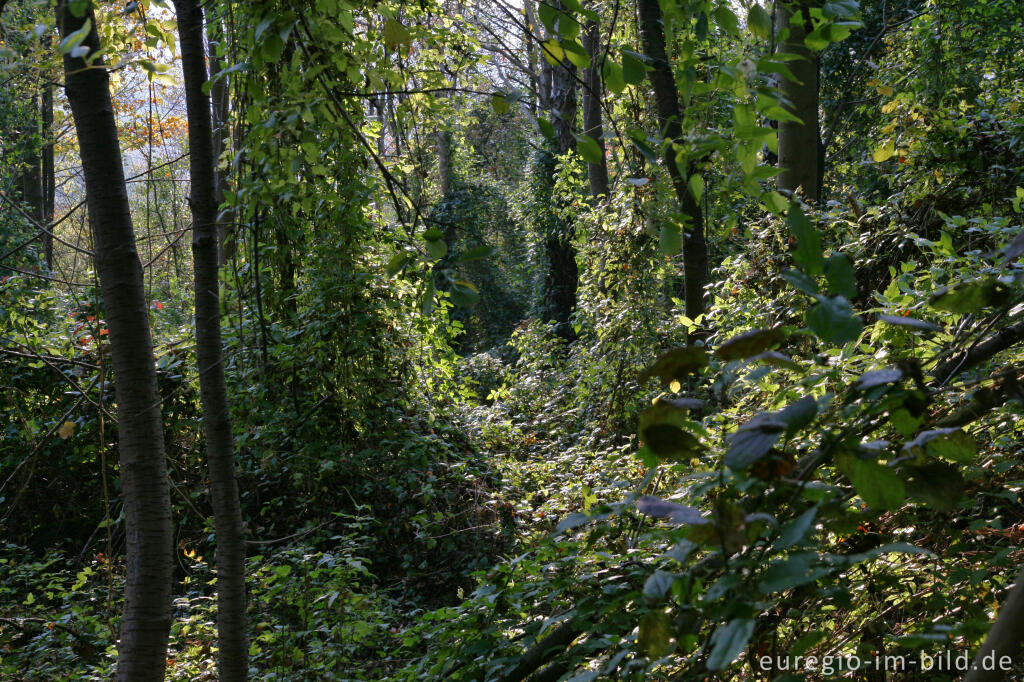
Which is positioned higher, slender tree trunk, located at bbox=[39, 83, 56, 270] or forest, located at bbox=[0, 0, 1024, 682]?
slender tree trunk, located at bbox=[39, 83, 56, 270]

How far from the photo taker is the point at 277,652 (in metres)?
3.15

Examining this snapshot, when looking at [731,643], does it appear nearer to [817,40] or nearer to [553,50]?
[553,50]

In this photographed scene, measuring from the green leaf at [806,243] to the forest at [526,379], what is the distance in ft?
0.04

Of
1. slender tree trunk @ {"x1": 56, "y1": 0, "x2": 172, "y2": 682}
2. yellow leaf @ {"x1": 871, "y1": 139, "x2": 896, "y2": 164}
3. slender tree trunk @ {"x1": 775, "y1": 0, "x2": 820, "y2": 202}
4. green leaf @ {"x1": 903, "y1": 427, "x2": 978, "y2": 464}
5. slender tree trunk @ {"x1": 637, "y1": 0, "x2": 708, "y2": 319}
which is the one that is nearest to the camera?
green leaf @ {"x1": 903, "y1": 427, "x2": 978, "y2": 464}

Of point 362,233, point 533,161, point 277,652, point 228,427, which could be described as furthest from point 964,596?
point 533,161

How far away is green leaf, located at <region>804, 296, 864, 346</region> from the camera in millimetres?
947

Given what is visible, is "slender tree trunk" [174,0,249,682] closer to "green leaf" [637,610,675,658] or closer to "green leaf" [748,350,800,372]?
"green leaf" [637,610,675,658]

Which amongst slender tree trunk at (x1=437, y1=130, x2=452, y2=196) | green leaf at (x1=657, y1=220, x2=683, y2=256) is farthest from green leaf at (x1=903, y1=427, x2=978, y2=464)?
slender tree trunk at (x1=437, y1=130, x2=452, y2=196)

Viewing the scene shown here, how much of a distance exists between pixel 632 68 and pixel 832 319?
29.4 inches

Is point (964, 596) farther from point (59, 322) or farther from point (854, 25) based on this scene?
point (59, 322)

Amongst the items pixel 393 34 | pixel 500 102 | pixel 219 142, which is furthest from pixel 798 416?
pixel 219 142

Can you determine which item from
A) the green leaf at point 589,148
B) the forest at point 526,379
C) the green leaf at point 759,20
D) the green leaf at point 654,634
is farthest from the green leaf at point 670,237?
the green leaf at point 654,634

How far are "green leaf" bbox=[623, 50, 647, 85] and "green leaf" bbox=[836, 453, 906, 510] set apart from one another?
2.80 ft

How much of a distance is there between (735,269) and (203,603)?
12.5 feet
